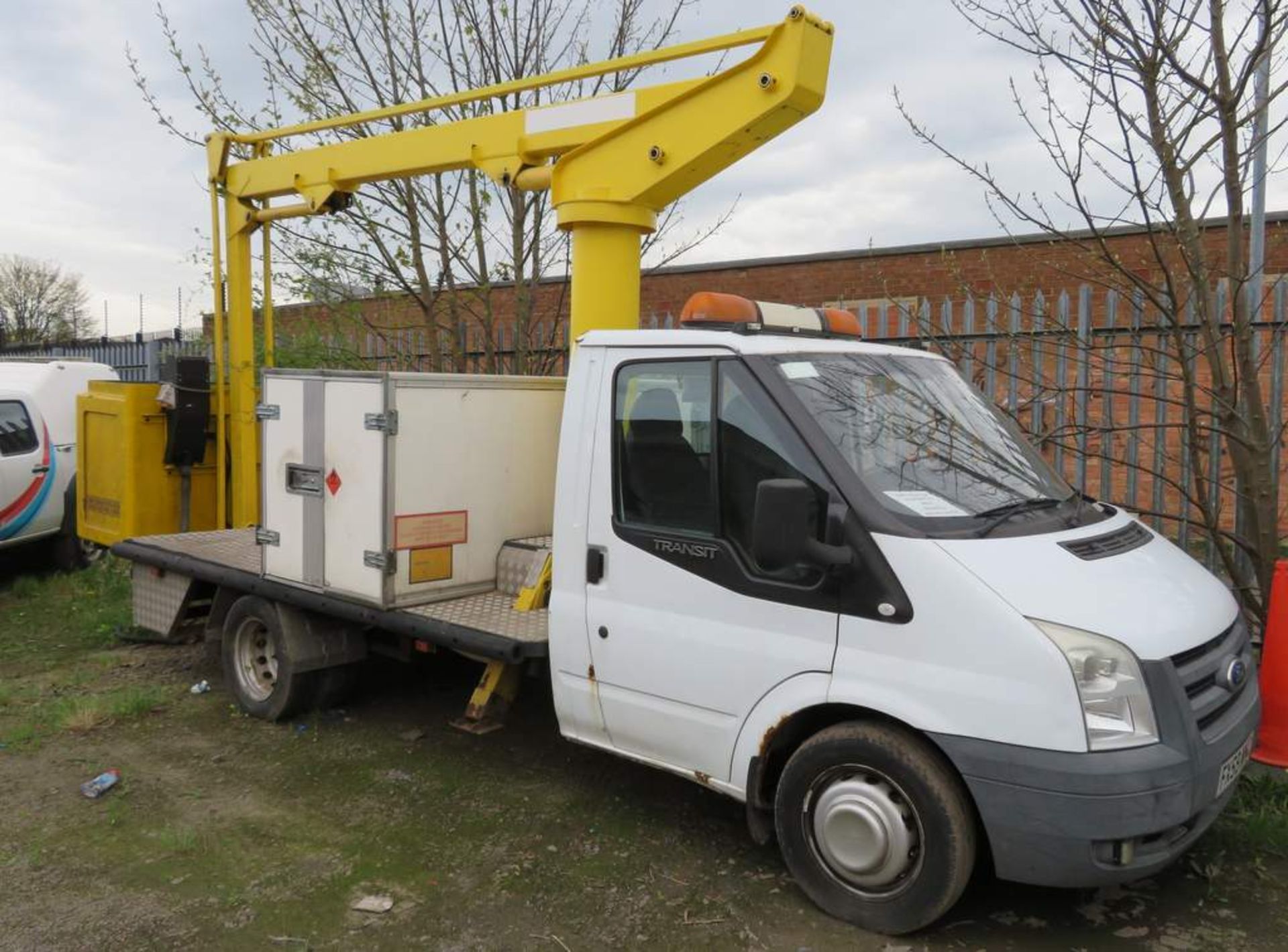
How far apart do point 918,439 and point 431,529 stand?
93.9 inches

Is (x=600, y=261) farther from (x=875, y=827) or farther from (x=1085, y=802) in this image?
(x=1085, y=802)

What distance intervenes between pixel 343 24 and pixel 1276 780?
8.79 m

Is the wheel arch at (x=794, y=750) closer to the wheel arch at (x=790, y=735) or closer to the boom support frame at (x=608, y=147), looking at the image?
the wheel arch at (x=790, y=735)

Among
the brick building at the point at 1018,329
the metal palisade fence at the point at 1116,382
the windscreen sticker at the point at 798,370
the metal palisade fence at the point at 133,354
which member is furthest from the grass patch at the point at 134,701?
the metal palisade fence at the point at 133,354

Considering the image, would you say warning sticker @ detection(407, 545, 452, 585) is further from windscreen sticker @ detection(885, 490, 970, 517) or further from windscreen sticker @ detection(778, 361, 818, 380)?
windscreen sticker @ detection(885, 490, 970, 517)

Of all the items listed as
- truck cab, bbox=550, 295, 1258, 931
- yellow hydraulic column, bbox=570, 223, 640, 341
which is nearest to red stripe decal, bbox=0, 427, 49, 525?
yellow hydraulic column, bbox=570, 223, 640, 341

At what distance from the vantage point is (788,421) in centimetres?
375

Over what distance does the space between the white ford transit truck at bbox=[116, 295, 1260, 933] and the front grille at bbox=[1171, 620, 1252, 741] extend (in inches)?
0.5

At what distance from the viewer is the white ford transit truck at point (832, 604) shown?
320 centimetres

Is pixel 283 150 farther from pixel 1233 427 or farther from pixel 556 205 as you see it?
pixel 1233 427

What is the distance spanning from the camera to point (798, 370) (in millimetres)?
3943

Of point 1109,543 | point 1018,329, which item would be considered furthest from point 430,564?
point 1018,329

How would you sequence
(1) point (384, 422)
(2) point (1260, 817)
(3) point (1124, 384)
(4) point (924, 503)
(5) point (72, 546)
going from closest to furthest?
(4) point (924, 503)
(2) point (1260, 817)
(1) point (384, 422)
(3) point (1124, 384)
(5) point (72, 546)

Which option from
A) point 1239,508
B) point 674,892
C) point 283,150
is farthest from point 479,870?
point 283,150
